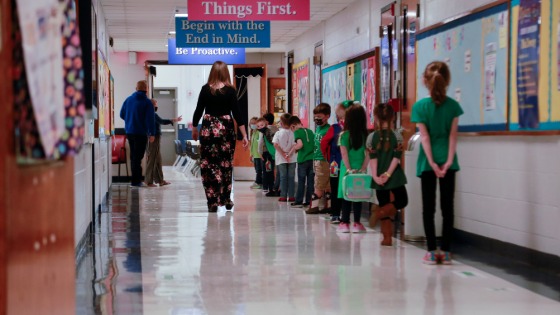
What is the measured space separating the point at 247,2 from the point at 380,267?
210 inches

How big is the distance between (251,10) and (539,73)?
508cm

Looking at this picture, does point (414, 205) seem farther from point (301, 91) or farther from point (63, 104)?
point (301, 91)

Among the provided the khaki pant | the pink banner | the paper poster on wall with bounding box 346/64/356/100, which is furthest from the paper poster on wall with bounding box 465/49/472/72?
the khaki pant

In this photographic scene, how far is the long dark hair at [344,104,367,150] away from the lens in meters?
8.36

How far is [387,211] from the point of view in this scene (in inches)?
300

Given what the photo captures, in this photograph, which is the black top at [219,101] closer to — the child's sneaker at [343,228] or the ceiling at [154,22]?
the child's sneaker at [343,228]

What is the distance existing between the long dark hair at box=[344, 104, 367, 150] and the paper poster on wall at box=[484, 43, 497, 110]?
47.2 inches

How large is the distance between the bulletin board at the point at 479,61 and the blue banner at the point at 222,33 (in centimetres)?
458

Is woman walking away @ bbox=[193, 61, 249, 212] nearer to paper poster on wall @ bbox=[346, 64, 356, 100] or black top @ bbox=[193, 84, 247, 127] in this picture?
black top @ bbox=[193, 84, 247, 127]

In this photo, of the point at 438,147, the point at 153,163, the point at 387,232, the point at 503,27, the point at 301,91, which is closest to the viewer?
the point at 438,147

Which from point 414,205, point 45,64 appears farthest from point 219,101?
point 45,64

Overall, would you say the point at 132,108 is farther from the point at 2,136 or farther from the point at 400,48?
the point at 2,136

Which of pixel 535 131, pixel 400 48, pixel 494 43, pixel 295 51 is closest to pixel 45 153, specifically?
pixel 535 131

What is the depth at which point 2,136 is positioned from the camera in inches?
92.7
